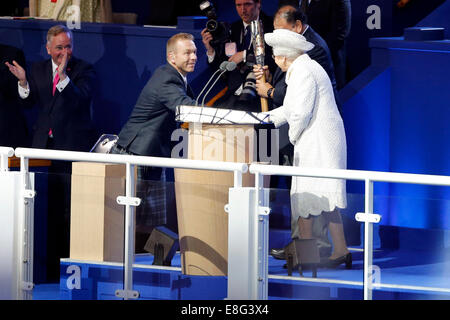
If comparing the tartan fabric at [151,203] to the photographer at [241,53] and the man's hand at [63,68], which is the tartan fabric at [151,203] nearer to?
the photographer at [241,53]

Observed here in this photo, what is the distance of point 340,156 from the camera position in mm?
6809

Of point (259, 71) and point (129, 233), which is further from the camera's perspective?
point (259, 71)

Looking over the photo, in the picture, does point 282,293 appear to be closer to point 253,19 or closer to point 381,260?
point 381,260

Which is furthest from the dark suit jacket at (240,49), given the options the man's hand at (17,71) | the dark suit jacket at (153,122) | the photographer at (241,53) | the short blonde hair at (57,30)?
the man's hand at (17,71)

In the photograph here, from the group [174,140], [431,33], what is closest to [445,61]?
[431,33]

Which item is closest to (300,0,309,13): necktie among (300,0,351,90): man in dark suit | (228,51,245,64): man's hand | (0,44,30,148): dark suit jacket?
(300,0,351,90): man in dark suit

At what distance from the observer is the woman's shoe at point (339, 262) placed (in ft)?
17.3

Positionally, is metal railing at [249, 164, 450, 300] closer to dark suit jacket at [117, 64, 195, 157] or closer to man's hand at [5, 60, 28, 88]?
dark suit jacket at [117, 64, 195, 157]

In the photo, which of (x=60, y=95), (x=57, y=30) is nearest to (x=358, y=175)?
(x=57, y=30)

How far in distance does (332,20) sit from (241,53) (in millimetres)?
651

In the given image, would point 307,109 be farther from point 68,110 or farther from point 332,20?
point 68,110

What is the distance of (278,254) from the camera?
5441 millimetres

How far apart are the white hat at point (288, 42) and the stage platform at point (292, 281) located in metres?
1.56

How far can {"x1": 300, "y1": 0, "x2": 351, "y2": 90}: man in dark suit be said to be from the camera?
803cm
